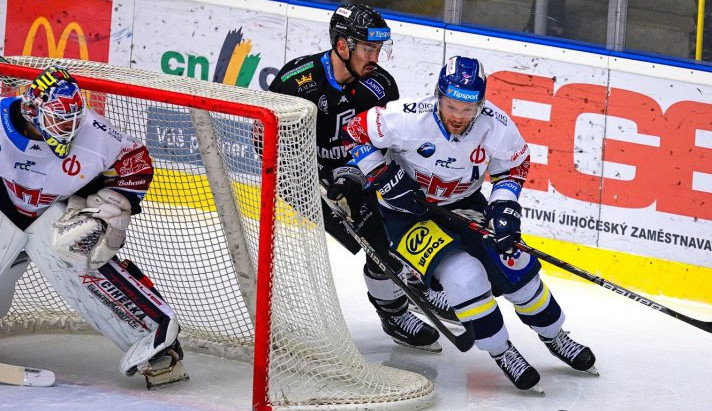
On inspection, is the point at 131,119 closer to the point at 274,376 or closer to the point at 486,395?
the point at 274,376

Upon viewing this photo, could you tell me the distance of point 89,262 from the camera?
3.27m

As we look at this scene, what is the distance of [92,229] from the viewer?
324 centimetres

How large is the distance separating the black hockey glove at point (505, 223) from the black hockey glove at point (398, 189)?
0.78 feet

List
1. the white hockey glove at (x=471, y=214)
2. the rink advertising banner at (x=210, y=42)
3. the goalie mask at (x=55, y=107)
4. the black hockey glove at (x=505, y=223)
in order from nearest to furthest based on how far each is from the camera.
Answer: the goalie mask at (x=55, y=107) < the black hockey glove at (x=505, y=223) < the white hockey glove at (x=471, y=214) < the rink advertising banner at (x=210, y=42)

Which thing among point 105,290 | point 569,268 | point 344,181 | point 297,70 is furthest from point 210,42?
point 569,268

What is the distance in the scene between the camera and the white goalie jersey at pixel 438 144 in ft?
11.9

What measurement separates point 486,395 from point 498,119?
86cm

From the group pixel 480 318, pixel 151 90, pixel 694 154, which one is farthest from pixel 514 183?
pixel 694 154

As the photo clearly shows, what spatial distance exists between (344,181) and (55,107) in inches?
41.6

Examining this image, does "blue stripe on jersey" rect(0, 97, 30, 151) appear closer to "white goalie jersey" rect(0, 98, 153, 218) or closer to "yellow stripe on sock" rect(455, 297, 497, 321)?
"white goalie jersey" rect(0, 98, 153, 218)

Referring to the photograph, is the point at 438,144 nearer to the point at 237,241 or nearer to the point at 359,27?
the point at 359,27

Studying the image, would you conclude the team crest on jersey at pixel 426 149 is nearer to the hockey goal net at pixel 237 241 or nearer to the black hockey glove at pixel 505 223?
the black hockey glove at pixel 505 223

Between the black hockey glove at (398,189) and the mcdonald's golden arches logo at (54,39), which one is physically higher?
the mcdonald's golden arches logo at (54,39)

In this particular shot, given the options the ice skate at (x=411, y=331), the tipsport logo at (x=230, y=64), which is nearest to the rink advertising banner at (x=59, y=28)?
the tipsport logo at (x=230, y=64)
